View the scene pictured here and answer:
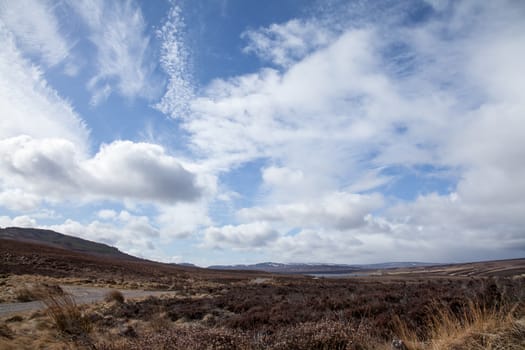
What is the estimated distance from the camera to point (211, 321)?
12.6m

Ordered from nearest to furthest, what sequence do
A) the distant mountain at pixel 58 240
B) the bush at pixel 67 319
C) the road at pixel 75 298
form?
the bush at pixel 67 319 < the road at pixel 75 298 < the distant mountain at pixel 58 240

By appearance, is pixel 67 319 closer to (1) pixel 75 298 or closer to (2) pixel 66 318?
(2) pixel 66 318

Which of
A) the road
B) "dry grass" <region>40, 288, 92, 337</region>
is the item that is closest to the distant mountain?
the road

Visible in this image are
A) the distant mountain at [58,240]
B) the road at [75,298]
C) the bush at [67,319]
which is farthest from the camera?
the distant mountain at [58,240]

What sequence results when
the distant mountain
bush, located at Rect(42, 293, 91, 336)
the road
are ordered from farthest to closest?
the distant mountain < the road < bush, located at Rect(42, 293, 91, 336)

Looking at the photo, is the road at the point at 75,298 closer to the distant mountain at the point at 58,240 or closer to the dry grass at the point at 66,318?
the dry grass at the point at 66,318

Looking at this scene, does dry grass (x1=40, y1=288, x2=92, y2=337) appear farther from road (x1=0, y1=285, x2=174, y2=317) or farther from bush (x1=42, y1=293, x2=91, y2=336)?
road (x1=0, y1=285, x2=174, y2=317)

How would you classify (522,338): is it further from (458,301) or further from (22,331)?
(22,331)

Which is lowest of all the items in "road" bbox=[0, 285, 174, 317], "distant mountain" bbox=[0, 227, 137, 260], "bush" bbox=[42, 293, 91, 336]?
"road" bbox=[0, 285, 174, 317]

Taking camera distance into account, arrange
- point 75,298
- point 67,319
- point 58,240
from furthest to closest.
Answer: point 58,240 → point 75,298 → point 67,319

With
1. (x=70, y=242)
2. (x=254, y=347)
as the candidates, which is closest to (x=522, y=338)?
(x=254, y=347)

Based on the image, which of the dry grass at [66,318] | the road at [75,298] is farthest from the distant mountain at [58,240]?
the dry grass at [66,318]

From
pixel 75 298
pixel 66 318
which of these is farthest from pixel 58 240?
pixel 66 318

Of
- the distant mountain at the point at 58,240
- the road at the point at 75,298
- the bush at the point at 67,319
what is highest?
the distant mountain at the point at 58,240
